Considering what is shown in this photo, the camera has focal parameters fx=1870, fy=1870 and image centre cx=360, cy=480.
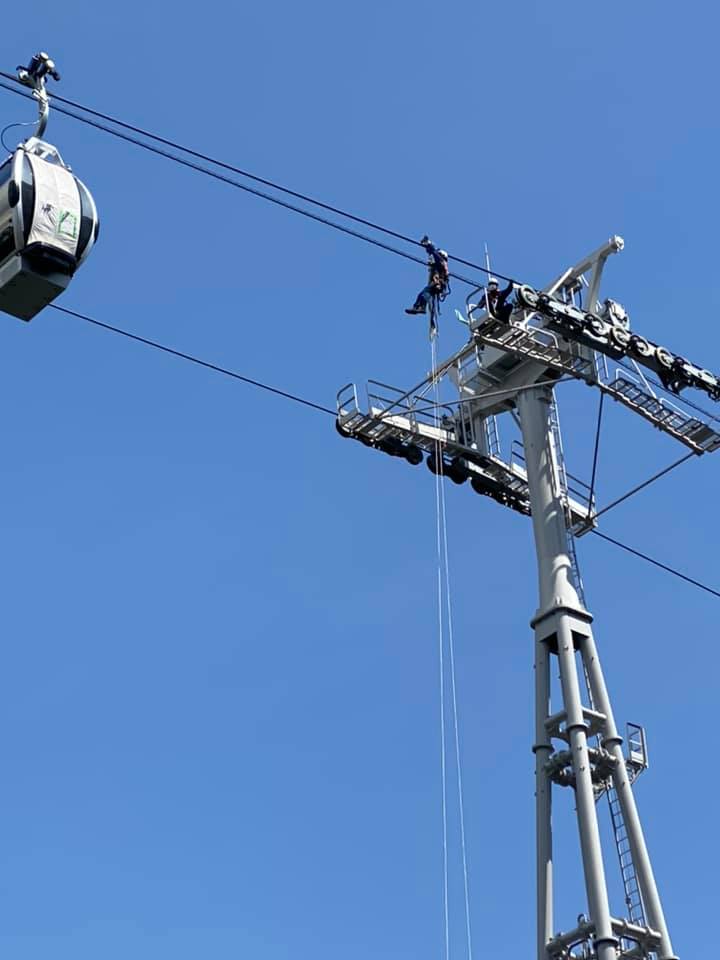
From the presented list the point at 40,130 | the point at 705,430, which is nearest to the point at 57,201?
the point at 40,130

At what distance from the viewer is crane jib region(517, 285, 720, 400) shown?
1261 inches

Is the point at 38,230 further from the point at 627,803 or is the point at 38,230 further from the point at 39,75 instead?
the point at 627,803

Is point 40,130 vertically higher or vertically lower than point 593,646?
lower

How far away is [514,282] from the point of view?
32.1m

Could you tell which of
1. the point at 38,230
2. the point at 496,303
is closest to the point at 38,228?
the point at 38,230

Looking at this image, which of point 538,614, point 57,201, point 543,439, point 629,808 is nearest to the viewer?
point 57,201

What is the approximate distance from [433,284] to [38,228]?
13.7 m

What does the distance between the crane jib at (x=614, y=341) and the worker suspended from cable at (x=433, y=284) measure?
2984 mm

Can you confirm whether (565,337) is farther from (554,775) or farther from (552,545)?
(554,775)

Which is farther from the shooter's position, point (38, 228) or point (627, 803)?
point (627, 803)

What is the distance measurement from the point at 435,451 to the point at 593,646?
18.1ft

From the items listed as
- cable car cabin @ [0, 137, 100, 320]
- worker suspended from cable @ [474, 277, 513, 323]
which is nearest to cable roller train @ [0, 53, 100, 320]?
cable car cabin @ [0, 137, 100, 320]

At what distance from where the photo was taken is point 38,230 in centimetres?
2262

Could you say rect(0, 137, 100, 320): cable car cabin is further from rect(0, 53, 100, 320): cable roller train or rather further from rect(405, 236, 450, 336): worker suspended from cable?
rect(405, 236, 450, 336): worker suspended from cable
